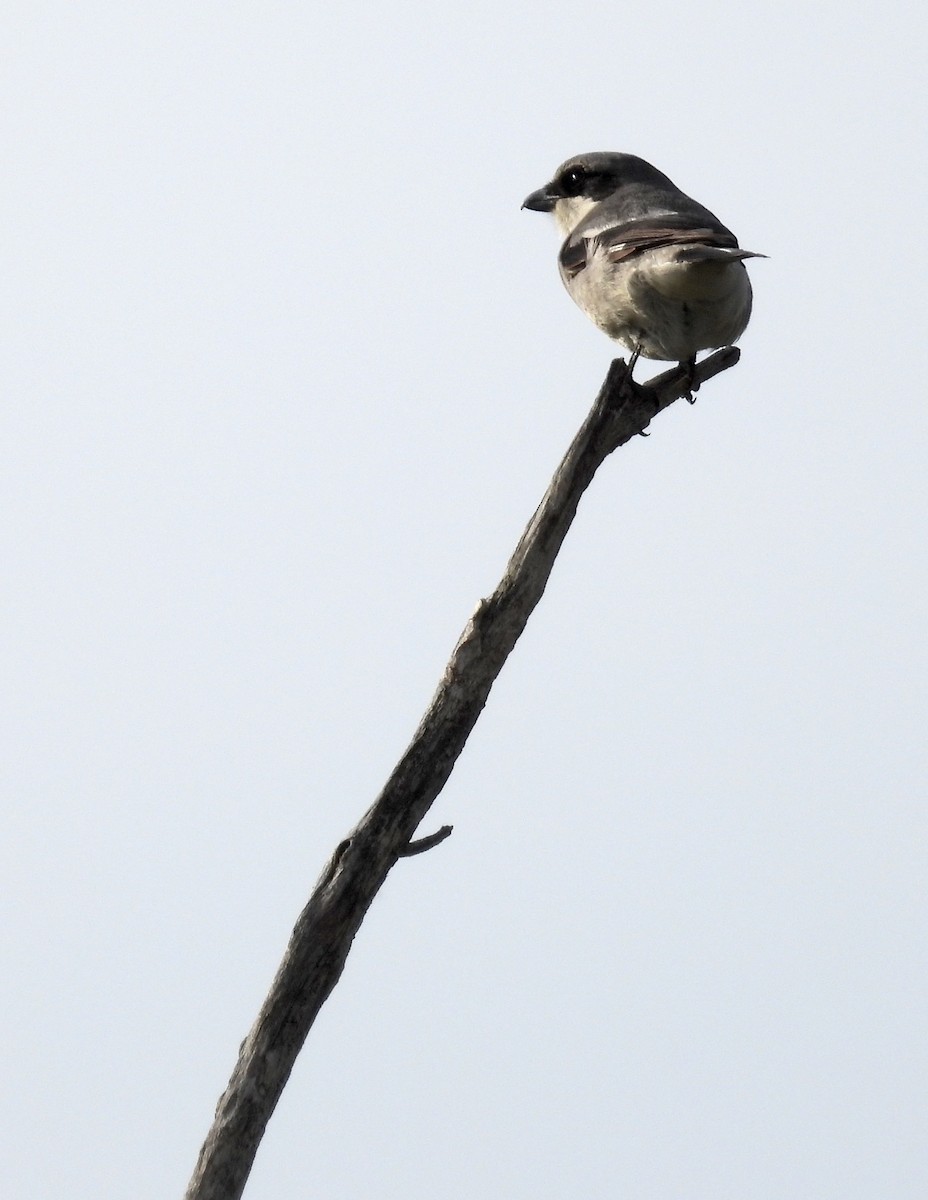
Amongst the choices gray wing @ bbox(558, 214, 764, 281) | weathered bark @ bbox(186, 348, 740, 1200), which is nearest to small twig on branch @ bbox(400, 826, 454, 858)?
weathered bark @ bbox(186, 348, 740, 1200)

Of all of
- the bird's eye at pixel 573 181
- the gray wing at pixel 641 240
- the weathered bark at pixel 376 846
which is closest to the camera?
A: the weathered bark at pixel 376 846

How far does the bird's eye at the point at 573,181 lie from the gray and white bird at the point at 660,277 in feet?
3.00

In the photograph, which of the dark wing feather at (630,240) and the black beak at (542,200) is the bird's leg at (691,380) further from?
the black beak at (542,200)

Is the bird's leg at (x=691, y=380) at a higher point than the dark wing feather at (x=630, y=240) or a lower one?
lower

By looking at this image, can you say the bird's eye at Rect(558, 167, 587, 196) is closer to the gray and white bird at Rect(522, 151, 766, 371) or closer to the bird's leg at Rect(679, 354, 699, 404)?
the gray and white bird at Rect(522, 151, 766, 371)

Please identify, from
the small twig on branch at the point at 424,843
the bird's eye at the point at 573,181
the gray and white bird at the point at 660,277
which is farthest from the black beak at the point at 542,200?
the small twig on branch at the point at 424,843

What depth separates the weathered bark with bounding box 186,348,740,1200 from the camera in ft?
17.1

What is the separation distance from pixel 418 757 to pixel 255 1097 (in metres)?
1.32

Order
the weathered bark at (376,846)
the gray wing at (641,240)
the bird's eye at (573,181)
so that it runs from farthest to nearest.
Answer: the bird's eye at (573,181), the gray wing at (641,240), the weathered bark at (376,846)

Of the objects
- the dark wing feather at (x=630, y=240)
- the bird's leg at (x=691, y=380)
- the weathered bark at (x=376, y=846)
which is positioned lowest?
the weathered bark at (x=376, y=846)

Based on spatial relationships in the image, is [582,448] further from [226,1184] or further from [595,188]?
[595,188]

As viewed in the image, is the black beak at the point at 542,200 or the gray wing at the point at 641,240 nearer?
the gray wing at the point at 641,240

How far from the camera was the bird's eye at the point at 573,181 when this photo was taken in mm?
9008

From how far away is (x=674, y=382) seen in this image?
21.6ft
